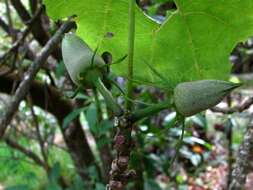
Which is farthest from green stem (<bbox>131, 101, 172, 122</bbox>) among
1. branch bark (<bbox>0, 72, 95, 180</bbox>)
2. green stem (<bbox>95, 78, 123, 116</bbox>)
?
branch bark (<bbox>0, 72, 95, 180</bbox>)

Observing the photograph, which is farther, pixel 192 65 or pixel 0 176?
pixel 0 176

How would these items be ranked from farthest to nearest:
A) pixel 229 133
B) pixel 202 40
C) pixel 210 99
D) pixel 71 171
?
pixel 71 171, pixel 229 133, pixel 202 40, pixel 210 99

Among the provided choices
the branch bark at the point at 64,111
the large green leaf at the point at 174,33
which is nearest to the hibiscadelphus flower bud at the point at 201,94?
Result: the large green leaf at the point at 174,33

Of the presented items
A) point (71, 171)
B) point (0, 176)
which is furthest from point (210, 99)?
point (0, 176)

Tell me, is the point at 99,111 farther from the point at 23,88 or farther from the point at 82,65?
the point at 23,88

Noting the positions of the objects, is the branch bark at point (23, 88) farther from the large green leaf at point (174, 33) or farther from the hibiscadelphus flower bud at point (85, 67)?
the hibiscadelphus flower bud at point (85, 67)

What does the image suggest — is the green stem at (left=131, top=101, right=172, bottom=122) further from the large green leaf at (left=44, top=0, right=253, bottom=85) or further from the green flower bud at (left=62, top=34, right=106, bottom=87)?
the large green leaf at (left=44, top=0, right=253, bottom=85)

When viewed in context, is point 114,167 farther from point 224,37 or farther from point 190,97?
point 224,37
